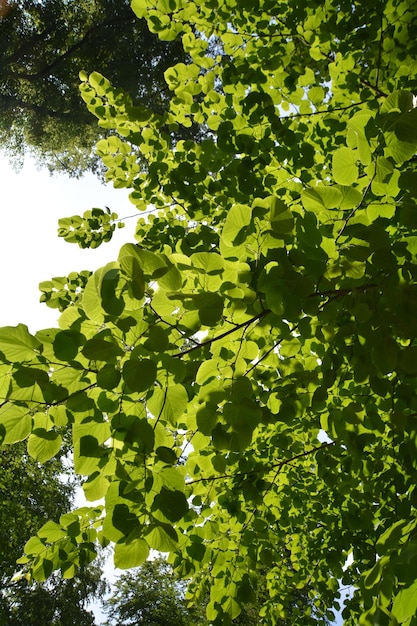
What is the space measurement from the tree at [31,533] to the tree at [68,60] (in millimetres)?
9141

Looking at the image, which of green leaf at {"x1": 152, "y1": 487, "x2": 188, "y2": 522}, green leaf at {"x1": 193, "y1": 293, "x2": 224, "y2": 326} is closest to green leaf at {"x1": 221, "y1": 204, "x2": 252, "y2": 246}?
green leaf at {"x1": 193, "y1": 293, "x2": 224, "y2": 326}

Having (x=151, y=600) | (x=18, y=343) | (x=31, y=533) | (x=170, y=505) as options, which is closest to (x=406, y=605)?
(x=170, y=505)

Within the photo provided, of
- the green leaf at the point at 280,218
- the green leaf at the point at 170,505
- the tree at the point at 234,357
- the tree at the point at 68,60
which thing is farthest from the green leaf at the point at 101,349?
the tree at the point at 68,60

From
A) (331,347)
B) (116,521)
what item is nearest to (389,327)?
(331,347)

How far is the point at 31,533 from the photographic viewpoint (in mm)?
10625

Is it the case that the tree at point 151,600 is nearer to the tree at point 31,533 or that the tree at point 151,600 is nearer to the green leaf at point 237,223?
the tree at point 31,533

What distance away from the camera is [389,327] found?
1.04 m

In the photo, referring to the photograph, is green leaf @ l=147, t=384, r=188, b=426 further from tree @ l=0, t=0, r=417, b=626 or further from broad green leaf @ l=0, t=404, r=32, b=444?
broad green leaf @ l=0, t=404, r=32, b=444

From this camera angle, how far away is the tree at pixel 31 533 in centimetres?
1023

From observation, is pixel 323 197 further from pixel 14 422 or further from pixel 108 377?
pixel 14 422

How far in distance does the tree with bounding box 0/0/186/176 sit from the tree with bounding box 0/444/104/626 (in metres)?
9.14

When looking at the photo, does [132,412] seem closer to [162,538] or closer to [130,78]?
[162,538]

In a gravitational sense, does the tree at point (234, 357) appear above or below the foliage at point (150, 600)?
below

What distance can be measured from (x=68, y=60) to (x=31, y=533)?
12.6 metres
